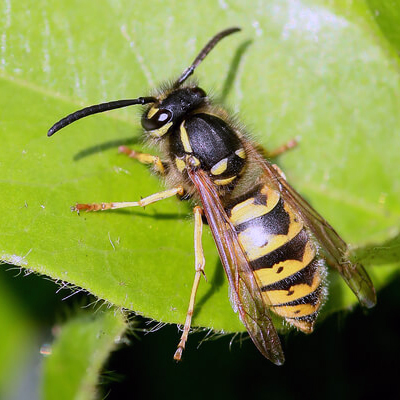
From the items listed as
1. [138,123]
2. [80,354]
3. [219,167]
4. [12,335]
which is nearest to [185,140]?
[219,167]

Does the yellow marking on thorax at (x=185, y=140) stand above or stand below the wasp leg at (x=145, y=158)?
above

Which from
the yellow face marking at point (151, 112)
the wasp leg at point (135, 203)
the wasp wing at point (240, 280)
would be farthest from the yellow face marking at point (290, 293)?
the yellow face marking at point (151, 112)

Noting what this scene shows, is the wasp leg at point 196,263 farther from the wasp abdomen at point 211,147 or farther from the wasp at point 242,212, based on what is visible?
the wasp abdomen at point 211,147

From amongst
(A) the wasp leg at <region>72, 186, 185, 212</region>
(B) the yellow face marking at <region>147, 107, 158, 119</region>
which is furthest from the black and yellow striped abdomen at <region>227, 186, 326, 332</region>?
(B) the yellow face marking at <region>147, 107, 158, 119</region>

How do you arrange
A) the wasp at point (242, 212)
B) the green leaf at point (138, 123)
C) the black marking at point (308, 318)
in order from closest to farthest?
the green leaf at point (138, 123) → the wasp at point (242, 212) → the black marking at point (308, 318)

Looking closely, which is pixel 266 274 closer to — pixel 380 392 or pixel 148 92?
pixel 148 92

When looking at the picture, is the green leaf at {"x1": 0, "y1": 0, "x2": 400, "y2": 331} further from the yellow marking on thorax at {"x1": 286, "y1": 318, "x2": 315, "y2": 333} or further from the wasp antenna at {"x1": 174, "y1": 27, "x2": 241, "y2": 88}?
the yellow marking on thorax at {"x1": 286, "y1": 318, "x2": 315, "y2": 333}

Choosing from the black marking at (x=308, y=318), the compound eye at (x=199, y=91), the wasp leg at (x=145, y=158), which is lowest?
the black marking at (x=308, y=318)
